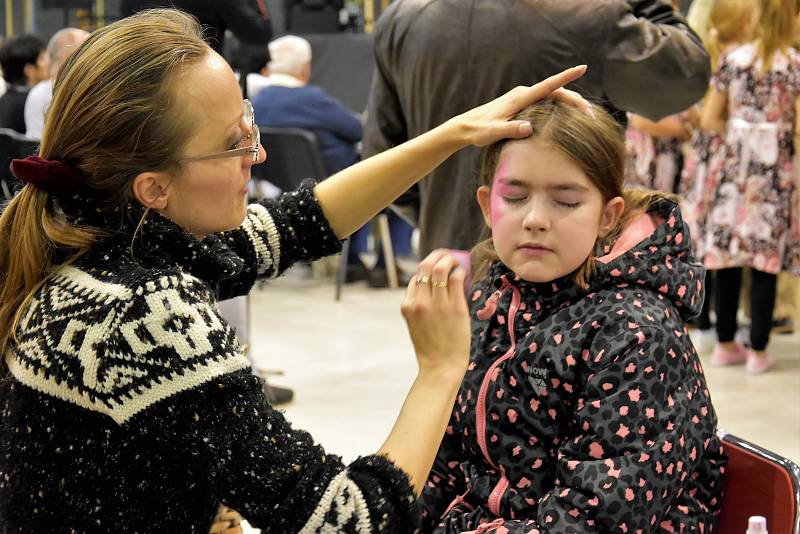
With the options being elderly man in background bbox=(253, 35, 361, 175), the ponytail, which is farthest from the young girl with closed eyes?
elderly man in background bbox=(253, 35, 361, 175)

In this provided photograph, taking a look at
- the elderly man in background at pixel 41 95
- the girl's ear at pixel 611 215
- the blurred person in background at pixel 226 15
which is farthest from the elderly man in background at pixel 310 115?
the girl's ear at pixel 611 215

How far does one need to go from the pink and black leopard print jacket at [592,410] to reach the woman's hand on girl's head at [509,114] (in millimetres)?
233

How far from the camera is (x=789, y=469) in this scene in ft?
5.11

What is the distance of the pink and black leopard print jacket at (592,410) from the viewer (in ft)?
4.94

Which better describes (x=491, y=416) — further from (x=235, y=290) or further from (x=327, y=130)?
(x=327, y=130)

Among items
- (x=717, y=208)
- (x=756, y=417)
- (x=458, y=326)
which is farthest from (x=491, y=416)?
(x=717, y=208)

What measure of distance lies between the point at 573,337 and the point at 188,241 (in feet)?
2.00

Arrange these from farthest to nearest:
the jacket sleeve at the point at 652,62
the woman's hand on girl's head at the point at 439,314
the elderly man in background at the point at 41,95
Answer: the elderly man in background at the point at 41,95, the jacket sleeve at the point at 652,62, the woman's hand on girl's head at the point at 439,314

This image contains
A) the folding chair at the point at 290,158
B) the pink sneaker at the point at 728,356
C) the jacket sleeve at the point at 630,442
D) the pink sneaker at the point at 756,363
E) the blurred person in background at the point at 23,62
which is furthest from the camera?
the blurred person in background at the point at 23,62

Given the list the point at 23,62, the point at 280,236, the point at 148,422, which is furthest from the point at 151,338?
the point at 23,62

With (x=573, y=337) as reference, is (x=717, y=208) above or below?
below

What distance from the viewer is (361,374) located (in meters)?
4.34

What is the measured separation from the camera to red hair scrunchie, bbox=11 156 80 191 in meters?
1.29

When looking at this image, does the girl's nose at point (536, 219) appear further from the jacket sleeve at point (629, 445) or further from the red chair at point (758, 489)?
the red chair at point (758, 489)
